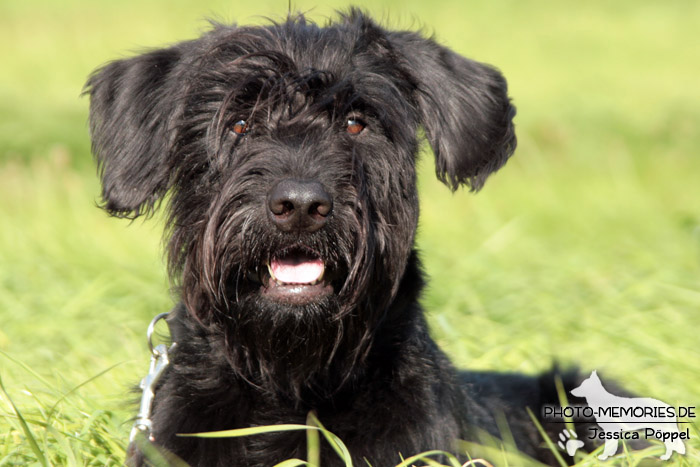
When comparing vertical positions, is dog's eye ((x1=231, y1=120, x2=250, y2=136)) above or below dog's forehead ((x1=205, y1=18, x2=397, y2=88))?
below

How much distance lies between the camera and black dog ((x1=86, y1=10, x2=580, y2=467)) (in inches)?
107

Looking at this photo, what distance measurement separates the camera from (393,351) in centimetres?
305

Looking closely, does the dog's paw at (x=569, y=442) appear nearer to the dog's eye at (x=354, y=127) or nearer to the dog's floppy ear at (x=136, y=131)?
the dog's eye at (x=354, y=127)

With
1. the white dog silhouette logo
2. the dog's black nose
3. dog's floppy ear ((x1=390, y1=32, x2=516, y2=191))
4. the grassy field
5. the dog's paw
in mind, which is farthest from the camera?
the grassy field

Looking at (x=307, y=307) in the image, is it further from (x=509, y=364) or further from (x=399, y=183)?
(x=509, y=364)

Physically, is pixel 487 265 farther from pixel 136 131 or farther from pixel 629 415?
pixel 136 131

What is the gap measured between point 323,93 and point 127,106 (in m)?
0.80

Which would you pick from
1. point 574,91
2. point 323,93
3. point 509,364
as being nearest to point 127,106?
point 323,93

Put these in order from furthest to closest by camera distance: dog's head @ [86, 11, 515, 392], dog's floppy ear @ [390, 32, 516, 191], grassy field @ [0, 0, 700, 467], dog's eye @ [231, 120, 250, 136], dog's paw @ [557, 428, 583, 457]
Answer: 1. grassy field @ [0, 0, 700, 467]
2. dog's paw @ [557, 428, 583, 457]
3. dog's floppy ear @ [390, 32, 516, 191]
4. dog's eye @ [231, 120, 250, 136]
5. dog's head @ [86, 11, 515, 392]

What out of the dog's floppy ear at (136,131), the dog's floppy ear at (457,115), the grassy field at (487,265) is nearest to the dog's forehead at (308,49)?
the dog's floppy ear at (457,115)

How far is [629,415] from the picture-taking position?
357cm

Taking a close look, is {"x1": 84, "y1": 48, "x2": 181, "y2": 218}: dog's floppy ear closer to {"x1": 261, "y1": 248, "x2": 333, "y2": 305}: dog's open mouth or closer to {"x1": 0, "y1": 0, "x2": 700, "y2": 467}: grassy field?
{"x1": 0, "y1": 0, "x2": 700, "y2": 467}: grassy field

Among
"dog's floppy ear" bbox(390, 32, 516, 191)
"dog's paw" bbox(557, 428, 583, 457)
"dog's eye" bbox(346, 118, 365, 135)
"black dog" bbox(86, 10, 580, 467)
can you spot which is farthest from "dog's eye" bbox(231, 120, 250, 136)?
"dog's paw" bbox(557, 428, 583, 457)

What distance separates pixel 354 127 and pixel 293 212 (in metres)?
0.62
